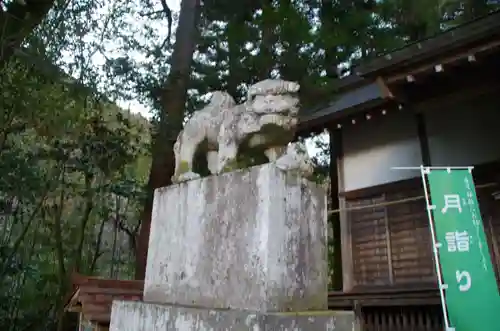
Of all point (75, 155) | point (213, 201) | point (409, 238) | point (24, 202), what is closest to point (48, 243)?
point (24, 202)

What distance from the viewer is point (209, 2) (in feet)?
28.9

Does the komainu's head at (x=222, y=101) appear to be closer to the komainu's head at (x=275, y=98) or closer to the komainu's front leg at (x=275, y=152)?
the komainu's head at (x=275, y=98)

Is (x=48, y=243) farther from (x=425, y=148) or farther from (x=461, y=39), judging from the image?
(x=461, y=39)

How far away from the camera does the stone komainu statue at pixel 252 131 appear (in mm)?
2715

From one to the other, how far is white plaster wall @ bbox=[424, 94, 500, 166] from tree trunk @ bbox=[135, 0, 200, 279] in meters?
4.17

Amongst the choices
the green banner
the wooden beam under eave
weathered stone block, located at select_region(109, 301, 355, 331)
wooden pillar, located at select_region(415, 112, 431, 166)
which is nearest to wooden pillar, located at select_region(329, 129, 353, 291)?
wooden pillar, located at select_region(415, 112, 431, 166)

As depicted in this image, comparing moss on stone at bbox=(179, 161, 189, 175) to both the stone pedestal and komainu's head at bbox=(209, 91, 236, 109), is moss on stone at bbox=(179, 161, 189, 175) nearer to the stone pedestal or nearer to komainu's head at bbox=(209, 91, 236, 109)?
the stone pedestal

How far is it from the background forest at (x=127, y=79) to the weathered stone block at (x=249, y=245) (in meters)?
4.31

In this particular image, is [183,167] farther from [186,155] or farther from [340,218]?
[340,218]

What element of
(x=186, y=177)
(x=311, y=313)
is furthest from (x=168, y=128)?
(x=311, y=313)

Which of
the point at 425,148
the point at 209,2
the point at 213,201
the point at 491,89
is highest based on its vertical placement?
the point at 209,2

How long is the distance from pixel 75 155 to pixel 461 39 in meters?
8.06

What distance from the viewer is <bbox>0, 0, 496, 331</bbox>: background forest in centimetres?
689

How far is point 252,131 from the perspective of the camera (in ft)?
9.25
